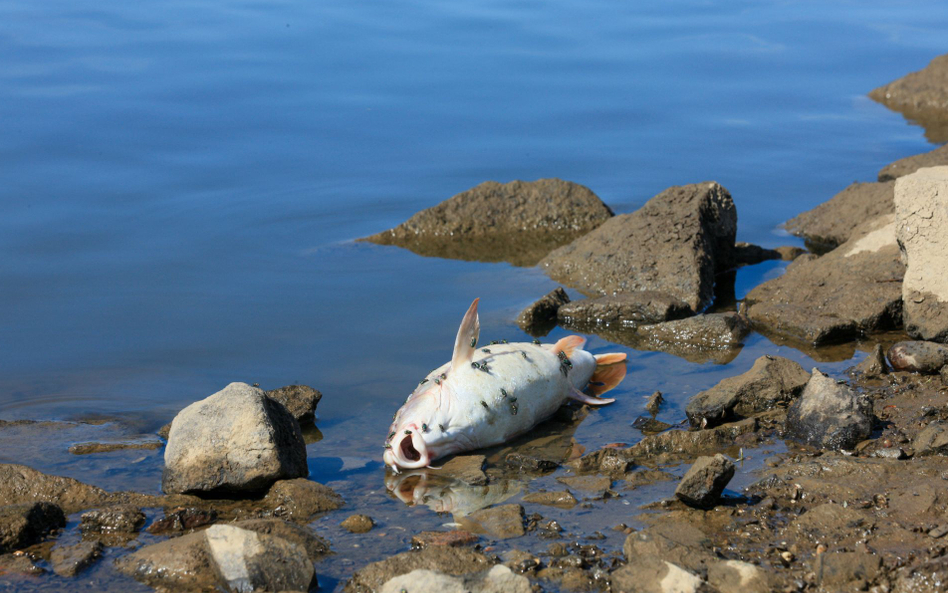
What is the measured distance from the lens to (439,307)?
434 inches

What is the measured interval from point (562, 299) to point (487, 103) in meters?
8.67

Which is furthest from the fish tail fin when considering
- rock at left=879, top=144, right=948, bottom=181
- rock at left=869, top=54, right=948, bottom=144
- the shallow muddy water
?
rock at left=869, top=54, right=948, bottom=144

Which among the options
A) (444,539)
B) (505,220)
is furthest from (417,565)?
(505,220)

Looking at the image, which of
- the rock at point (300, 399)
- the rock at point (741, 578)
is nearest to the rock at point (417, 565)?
the rock at point (741, 578)

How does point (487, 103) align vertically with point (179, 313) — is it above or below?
above

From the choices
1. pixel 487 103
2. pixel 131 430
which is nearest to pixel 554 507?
pixel 131 430

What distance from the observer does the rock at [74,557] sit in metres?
5.75

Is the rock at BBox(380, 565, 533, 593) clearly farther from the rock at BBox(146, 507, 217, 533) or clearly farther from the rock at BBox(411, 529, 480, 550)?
the rock at BBox(146, 507, 217, 533)

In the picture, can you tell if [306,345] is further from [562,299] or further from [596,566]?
[596,566]

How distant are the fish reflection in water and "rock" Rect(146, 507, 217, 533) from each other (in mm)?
1274

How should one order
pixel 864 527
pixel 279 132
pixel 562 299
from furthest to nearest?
pixel 279 132 → pixel 562 299 → pixel 864 527

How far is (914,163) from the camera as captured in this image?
14.2 m

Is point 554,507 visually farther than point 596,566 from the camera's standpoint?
Yes

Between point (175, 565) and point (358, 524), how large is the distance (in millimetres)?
1162
